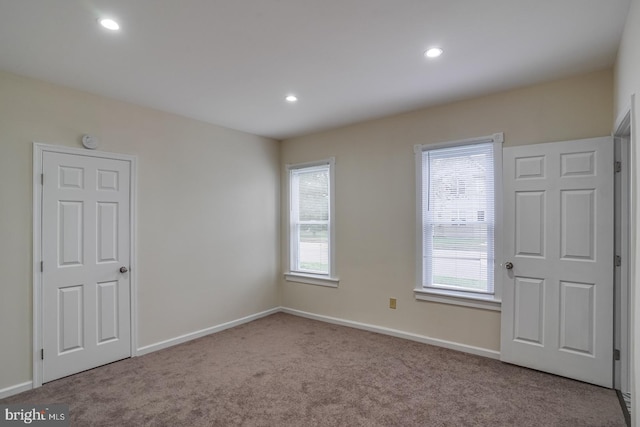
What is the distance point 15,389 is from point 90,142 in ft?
6.94

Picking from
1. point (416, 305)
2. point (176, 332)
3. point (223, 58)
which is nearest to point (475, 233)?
point (416, 305)

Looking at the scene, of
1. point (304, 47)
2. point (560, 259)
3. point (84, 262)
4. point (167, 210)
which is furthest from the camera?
point (167, 210)

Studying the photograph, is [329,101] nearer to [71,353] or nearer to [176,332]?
[176,332]

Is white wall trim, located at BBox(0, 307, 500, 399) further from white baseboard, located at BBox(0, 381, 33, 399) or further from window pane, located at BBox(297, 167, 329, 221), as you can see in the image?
window pane, located at BBox(297, 167, 329, 221)

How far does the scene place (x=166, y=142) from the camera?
148 inches

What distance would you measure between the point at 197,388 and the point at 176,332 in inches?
48.5

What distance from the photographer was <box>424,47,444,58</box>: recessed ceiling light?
2443 millimetres

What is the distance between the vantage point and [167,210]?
3.78 metres

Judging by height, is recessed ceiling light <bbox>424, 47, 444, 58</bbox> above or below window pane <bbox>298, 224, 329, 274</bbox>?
above

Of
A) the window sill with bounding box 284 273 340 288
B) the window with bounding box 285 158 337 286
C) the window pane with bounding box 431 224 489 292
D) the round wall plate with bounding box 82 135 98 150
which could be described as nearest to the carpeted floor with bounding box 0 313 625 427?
the window pane with bounding box 431 224 489 292

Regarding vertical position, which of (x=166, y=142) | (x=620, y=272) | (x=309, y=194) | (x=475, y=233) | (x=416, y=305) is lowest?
(x=416, y=305)

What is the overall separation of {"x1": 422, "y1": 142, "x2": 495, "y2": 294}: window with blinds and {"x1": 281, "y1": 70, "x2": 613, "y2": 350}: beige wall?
0.53 ft

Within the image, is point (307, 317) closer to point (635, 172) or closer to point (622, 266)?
point (622, 266)

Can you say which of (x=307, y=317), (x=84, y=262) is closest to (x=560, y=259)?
(x=307, y=317)
